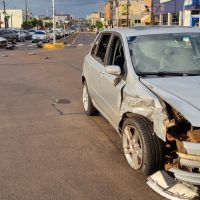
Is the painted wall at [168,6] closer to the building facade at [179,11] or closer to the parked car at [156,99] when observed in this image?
the building facade at [179,11]

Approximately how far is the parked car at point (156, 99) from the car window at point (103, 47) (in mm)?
30

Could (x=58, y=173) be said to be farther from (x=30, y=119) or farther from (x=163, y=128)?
(x=30, y=119)

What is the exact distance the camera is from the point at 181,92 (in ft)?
15.5

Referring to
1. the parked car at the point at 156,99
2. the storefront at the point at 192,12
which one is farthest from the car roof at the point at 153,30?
the storefront at the point at 192,12

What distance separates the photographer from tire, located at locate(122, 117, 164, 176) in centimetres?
469

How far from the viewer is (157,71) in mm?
5590

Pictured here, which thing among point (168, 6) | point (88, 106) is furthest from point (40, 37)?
point (88, 106)

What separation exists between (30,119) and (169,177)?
4.15 m

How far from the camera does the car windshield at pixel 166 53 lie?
5.63 meters

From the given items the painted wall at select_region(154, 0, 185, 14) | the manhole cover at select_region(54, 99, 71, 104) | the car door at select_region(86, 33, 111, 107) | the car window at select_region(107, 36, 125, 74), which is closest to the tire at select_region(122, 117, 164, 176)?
the car window at select_region(107, 36, 125, 74)

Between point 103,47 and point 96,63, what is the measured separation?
0.94 ft

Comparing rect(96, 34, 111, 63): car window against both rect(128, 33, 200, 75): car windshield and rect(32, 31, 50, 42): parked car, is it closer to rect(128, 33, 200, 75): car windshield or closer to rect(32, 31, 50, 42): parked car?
rect(128, 33, 200, 75): car windshield

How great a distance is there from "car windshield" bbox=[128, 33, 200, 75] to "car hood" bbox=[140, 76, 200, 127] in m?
0.34

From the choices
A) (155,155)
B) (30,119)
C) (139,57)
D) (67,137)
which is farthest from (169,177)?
(30,119)
